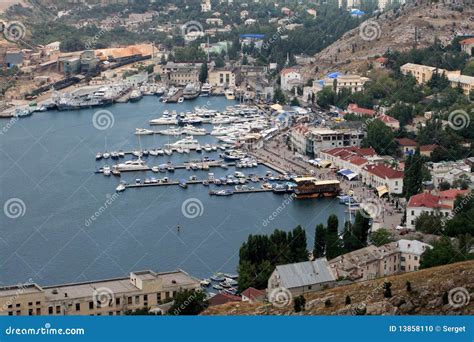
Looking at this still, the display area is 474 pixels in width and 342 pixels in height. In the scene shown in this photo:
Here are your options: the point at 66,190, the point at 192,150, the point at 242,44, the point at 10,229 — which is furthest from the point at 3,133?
the point at 242,44

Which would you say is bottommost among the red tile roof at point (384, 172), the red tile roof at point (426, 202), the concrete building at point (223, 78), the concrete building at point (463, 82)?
the red tile roof at point (426, 202)

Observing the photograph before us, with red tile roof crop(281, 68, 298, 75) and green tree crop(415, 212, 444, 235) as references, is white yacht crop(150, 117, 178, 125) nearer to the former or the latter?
red tile roof crop(281, 68, 298, 75)

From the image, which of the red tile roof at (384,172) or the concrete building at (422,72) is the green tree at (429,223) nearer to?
the red tile roof at (384,172)

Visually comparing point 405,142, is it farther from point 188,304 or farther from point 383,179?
point 188,304

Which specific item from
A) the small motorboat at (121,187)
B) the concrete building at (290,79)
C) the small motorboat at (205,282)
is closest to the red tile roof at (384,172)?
the small motorboat at (121,187)

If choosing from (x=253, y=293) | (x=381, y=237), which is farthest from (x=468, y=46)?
(x=253, y=293)

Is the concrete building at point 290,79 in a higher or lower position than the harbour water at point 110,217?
higher

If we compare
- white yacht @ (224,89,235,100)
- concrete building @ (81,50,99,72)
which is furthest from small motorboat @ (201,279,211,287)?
concrete building @ (81,50,99,72)
